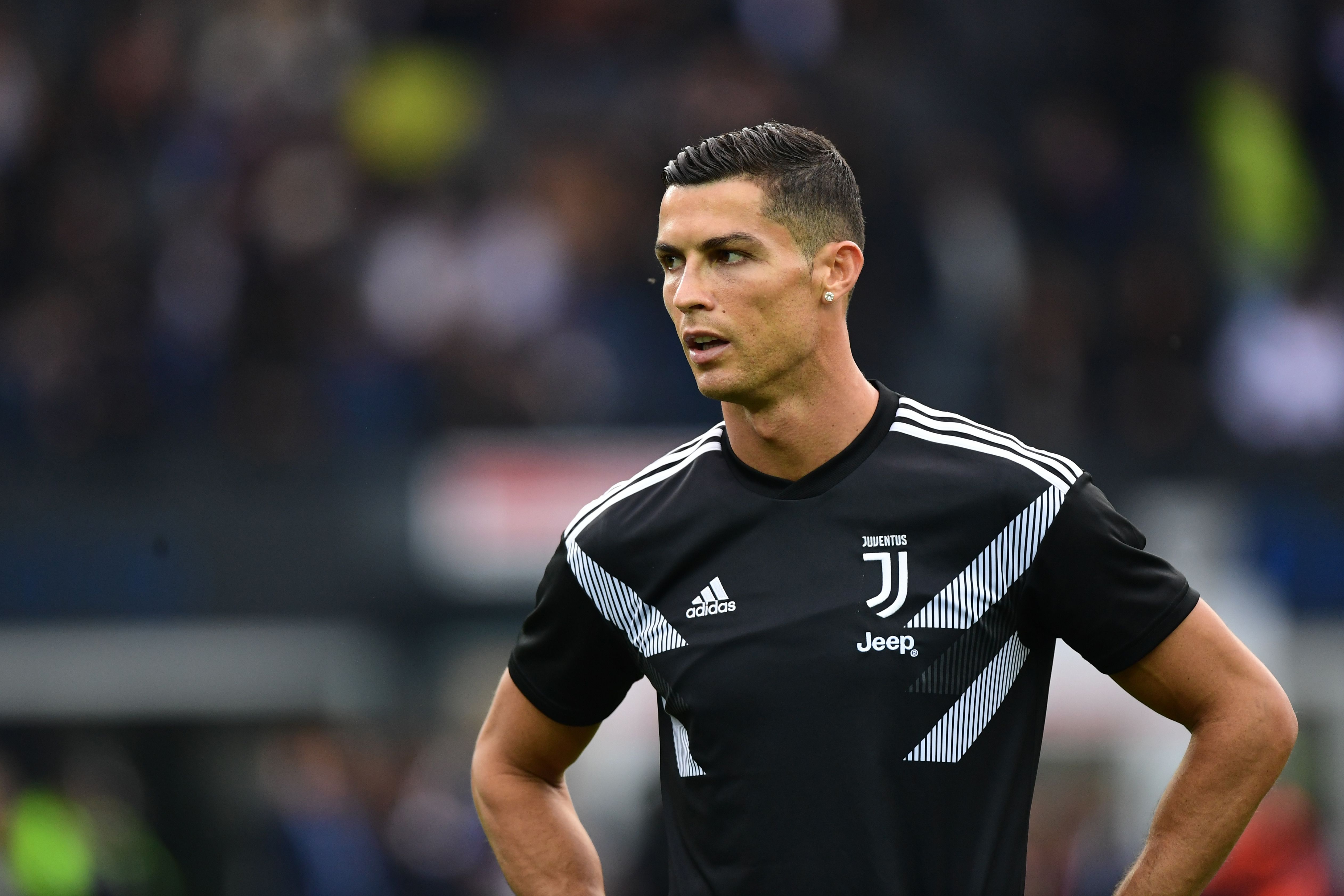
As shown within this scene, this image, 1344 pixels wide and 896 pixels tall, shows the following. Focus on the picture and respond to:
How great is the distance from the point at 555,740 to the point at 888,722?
0.83 m

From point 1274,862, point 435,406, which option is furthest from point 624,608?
point 435,406

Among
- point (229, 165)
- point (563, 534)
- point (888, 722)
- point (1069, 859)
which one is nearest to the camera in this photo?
point (888, 722)

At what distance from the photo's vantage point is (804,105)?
13.6 m

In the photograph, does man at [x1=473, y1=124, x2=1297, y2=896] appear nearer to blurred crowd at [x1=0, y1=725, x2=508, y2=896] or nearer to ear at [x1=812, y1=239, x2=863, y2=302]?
Result: ear at [x1=812, y1=239, x2=863, y2=302]

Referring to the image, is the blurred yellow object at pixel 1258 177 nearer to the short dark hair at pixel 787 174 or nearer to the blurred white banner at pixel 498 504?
the blurred white banner at pixel 498 504

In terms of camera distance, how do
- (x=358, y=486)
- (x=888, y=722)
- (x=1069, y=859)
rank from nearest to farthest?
(x=888, y=722), (x=1069, y=859), (x=358, y=486)

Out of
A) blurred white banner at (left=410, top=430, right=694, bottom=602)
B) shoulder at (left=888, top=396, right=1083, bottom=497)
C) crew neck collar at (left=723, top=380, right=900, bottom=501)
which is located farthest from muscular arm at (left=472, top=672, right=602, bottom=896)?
blurred white banner at (left=410, top=430, right=694, bottom=602)

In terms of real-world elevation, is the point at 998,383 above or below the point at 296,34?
below

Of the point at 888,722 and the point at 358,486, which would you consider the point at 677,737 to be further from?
the point at 358,486

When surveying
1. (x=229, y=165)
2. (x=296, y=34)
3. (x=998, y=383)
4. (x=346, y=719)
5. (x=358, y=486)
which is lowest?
(x=346, y=719)

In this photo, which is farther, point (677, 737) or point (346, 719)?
point (346, 719)

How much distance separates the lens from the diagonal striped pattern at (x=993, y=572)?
11.9 ft

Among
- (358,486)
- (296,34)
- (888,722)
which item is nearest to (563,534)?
(888,722)

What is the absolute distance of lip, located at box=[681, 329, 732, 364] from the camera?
148 inches
